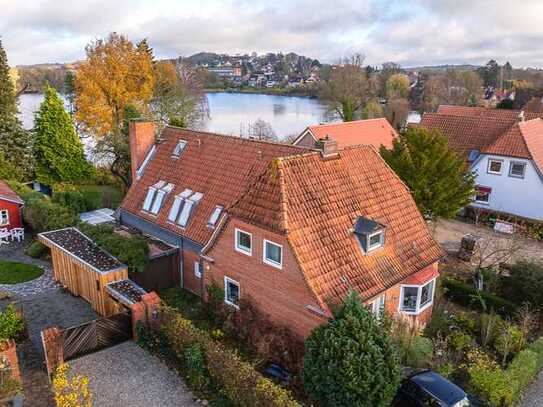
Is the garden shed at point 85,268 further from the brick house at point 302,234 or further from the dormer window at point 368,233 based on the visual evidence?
the dormer window at point 368,233

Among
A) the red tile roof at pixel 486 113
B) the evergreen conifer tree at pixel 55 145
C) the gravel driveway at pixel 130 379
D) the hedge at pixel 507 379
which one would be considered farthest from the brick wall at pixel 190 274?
the red tile roof at pixel 486 113

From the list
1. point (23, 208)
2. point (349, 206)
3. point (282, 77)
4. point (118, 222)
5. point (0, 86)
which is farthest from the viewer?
point (282, 77)

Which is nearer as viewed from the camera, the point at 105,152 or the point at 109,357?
the point at 109,357

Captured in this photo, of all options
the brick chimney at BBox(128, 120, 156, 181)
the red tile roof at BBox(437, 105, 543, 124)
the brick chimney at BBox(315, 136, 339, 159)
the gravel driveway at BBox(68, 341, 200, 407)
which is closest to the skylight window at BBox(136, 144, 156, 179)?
the brick chimney at BBox(128, 120, 156, 181)

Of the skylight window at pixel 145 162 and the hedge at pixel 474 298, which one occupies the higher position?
the skylight window at pixel 145 162

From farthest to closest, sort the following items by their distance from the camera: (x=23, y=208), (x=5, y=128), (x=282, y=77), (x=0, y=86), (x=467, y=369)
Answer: (x=282, y=77), (x=0, y=86), (x=5, y=128), (x=23, y=208), (x=467, y=369)

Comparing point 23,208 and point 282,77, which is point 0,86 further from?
point 282,77

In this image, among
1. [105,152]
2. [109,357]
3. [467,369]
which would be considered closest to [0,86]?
[105,152]
